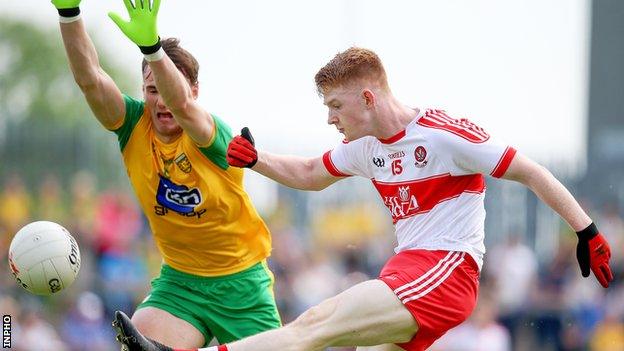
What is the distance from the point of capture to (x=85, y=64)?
7570 mm

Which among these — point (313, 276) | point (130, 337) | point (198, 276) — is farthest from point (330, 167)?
point (313, 276)

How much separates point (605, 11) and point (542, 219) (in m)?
6.66

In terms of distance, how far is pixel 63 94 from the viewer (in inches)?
2153

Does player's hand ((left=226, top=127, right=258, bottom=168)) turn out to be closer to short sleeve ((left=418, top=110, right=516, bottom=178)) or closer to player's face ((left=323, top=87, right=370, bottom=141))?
player's face ((left=323, top=87, right=370, bottom=141))

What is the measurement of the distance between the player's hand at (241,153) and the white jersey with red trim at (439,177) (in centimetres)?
78

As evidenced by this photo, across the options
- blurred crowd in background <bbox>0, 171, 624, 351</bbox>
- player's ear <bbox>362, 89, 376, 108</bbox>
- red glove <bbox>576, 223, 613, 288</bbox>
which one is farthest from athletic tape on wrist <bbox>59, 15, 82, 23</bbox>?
blurred crowd in background <bbox>0, 171, 624, 351</bbox>

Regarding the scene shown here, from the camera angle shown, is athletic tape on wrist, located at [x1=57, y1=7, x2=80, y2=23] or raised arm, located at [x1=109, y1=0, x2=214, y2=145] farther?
athletic tape on wrist, located at [x1=57, y1=7, x2=80, y2=23]

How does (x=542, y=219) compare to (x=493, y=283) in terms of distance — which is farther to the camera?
(x=542, y=219)

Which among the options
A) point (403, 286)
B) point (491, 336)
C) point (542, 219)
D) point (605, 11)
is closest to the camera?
point (403, 286)

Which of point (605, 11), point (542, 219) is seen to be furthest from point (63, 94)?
point (542, 219)

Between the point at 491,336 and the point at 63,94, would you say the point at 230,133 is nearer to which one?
the point at 491,336

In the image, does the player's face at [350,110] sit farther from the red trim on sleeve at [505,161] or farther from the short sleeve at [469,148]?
the red trim on sleeve at [505,161]

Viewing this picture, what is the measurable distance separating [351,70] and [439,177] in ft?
2.57

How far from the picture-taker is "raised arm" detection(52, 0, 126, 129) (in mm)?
7547
